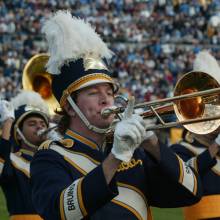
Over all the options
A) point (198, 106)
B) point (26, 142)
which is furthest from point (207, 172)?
point (26, 142)

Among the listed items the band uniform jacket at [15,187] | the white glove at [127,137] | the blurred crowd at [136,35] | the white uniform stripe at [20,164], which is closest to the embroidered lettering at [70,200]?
the white glove at [127,137]

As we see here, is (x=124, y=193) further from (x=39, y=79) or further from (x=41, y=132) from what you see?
(x=39, y=79)

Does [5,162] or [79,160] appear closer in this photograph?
[79,160]

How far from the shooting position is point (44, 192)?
143 inches

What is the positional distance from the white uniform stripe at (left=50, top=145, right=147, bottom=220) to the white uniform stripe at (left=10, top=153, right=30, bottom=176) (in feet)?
9.00

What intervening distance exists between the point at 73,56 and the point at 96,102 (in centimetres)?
32

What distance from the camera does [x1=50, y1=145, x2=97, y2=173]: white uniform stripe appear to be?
3.93 metres

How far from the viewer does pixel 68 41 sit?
4121 mm

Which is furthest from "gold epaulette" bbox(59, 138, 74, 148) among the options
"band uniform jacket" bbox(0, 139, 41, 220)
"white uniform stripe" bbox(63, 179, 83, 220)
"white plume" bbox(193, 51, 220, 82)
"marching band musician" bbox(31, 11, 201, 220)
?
"band uniform jacket" bbox(0, 139, 41, 220)


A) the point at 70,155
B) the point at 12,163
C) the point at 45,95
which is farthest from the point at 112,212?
the point at 45,95

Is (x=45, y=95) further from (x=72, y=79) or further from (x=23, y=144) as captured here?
(x=72, y=79)

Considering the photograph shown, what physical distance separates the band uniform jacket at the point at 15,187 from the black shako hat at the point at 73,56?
7.93ft

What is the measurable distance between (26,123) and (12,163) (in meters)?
0.71

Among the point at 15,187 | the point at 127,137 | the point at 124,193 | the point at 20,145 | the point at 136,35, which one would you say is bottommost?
the point at 15,187
